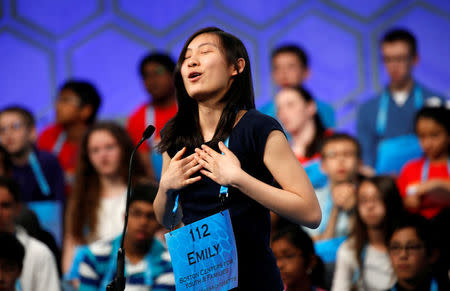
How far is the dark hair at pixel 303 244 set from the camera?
3.91 m

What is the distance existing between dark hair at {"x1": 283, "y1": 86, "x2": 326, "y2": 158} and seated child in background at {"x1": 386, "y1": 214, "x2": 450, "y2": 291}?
3.61 feet

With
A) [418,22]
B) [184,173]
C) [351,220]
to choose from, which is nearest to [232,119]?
[184,173]

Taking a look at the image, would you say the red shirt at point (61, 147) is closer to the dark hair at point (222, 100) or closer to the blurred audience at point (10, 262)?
the blurred audience at point (10, 262)

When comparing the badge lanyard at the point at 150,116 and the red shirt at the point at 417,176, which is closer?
the red shirt at the point at 417,176

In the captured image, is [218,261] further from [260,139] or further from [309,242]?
[309,242]

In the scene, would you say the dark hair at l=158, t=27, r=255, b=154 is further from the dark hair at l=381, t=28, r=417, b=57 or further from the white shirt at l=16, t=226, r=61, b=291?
the dark hair at l=381, t=28, r=417, b=57

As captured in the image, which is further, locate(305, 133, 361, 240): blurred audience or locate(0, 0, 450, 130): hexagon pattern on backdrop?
locate(0, 0, 450, 130): hexagon pattern on backdrop

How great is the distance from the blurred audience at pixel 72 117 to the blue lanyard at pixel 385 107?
2278mm

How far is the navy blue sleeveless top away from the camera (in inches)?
90.4

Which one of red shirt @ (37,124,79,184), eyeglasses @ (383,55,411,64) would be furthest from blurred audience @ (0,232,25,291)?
eyeglasses @ (383,55,411,64)

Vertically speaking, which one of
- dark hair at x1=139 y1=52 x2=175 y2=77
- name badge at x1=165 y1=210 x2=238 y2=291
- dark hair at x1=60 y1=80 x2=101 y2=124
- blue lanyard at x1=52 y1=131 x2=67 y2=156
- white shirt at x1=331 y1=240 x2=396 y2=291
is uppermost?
dark hair at x1=139 y1=52 x2=175 y2=77

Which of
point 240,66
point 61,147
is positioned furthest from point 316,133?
point 240,66

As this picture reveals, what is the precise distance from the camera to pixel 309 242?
3.98m

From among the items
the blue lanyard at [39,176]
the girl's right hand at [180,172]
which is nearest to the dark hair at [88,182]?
the blue lanyard at [39,176]
